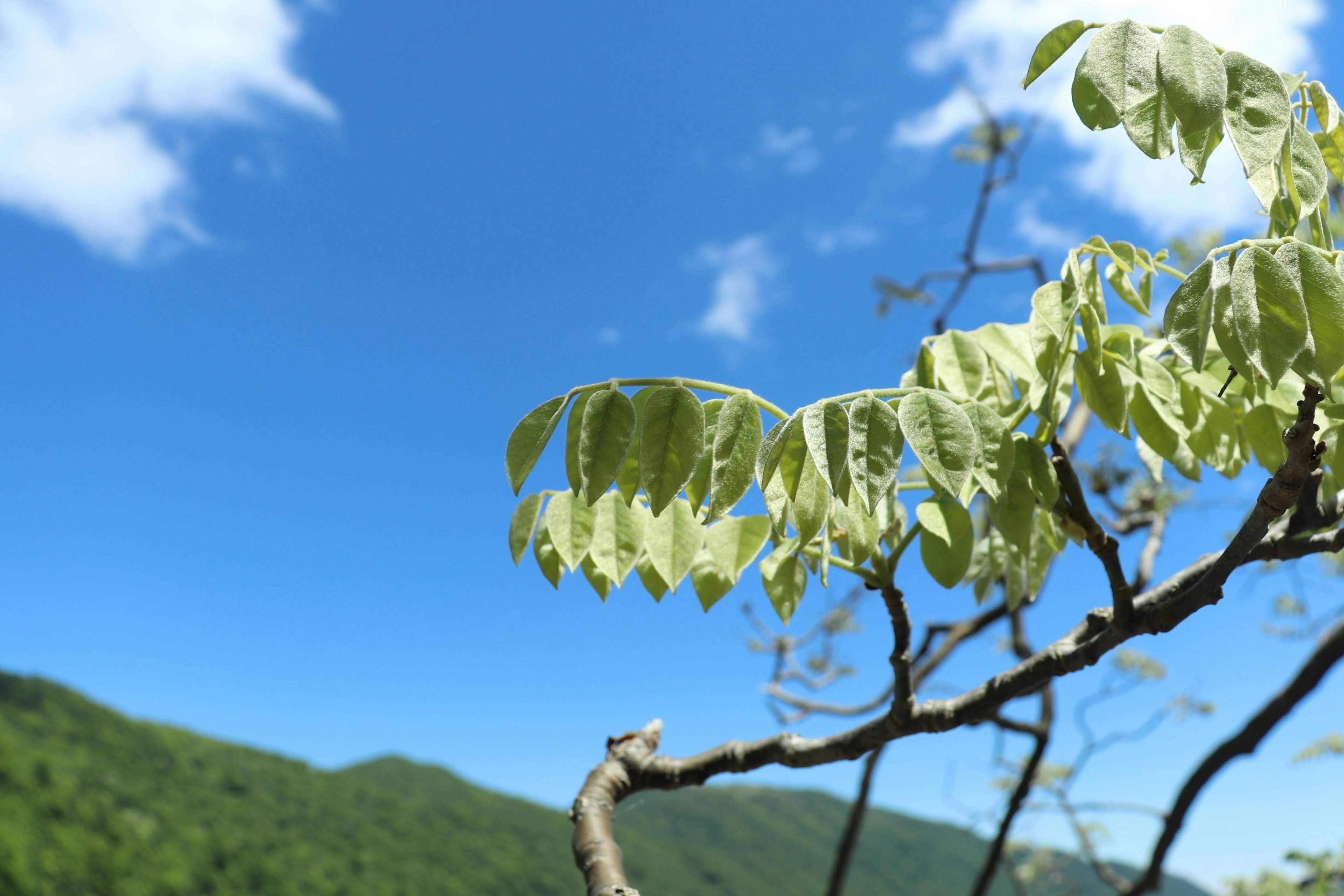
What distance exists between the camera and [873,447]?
587mm

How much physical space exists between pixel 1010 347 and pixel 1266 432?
24 centimetres

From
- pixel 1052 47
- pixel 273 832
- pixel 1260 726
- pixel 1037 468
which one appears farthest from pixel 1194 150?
pixel 273 832

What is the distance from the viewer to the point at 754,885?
20000 millimetres

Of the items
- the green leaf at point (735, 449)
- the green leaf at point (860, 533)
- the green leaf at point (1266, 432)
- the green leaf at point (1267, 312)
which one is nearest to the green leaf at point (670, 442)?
the green leaf at point (735, 449)

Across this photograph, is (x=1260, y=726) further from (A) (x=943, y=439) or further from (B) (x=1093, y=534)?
(A) (x=943, y=439)

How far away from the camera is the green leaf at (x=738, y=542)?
2.57 ft

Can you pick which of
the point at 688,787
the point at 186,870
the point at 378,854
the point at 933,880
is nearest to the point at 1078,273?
the point at 688,787

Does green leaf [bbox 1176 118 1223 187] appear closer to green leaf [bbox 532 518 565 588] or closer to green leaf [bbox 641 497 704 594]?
green leaf [bbox 641 497 704 594]

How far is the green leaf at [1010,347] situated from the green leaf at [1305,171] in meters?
0.25

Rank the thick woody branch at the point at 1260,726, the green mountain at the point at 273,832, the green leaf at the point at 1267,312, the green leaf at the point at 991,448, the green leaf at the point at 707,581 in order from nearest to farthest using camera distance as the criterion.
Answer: the green leaf at the point at 1267,312, the green leaf at the point at 991,448, the green leaf at the point at 707,581, the thick woody branch at the point at 1260,726, the green mountain at the point at 273,832

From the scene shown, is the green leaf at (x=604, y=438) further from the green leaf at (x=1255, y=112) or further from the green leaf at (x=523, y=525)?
the green leaf at (x=1255, y=112)

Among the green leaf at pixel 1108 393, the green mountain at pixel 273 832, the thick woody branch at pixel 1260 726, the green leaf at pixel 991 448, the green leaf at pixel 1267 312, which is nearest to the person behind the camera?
the green leaf at pixel 1267 312

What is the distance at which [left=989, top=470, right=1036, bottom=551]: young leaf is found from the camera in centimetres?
71

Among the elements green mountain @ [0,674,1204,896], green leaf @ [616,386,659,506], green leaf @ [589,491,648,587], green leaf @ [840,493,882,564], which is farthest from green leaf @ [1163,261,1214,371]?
green mountain @ [0,674,1204,896]
